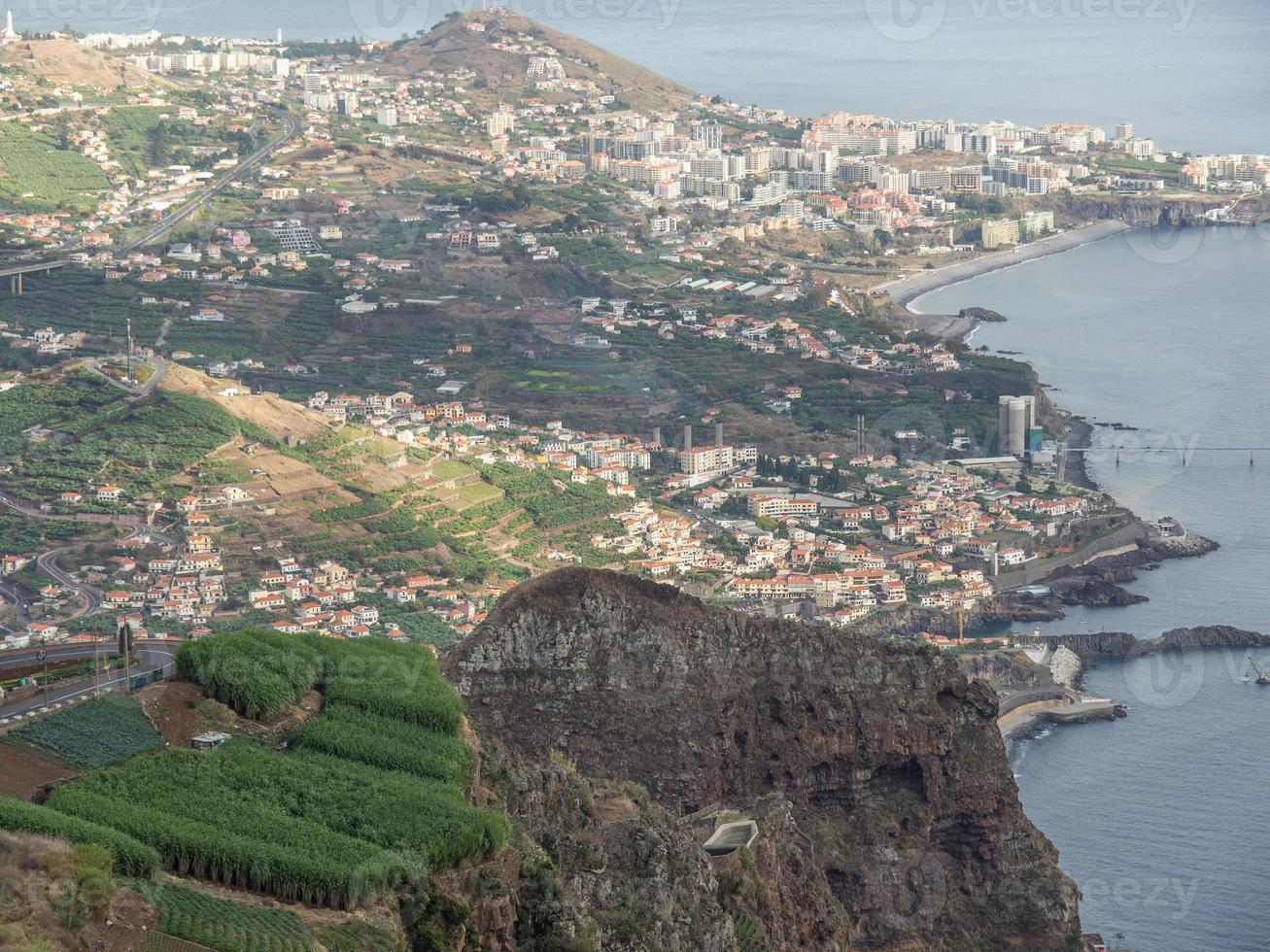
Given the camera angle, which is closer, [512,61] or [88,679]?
[88,679]

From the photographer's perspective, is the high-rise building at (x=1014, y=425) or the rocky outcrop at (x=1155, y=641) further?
the high-rise building at (x=1014, y=425)

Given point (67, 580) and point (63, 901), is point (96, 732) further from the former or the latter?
point (67, 580)

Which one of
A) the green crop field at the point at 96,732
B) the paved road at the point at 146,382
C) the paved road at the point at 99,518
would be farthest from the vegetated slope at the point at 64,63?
the green crop field at the point at 96,732

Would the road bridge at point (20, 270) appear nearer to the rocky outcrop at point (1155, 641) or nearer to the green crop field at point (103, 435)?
the green crop field at point (103, 435)

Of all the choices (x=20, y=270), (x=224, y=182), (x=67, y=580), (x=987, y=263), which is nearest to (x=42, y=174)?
(x=224, y=182)

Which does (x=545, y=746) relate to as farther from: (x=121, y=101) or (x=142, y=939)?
(x=121, y=101)

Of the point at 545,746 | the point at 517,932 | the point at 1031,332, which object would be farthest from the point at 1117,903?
the point at 1031,332

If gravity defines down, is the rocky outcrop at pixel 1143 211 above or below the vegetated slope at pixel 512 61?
below
